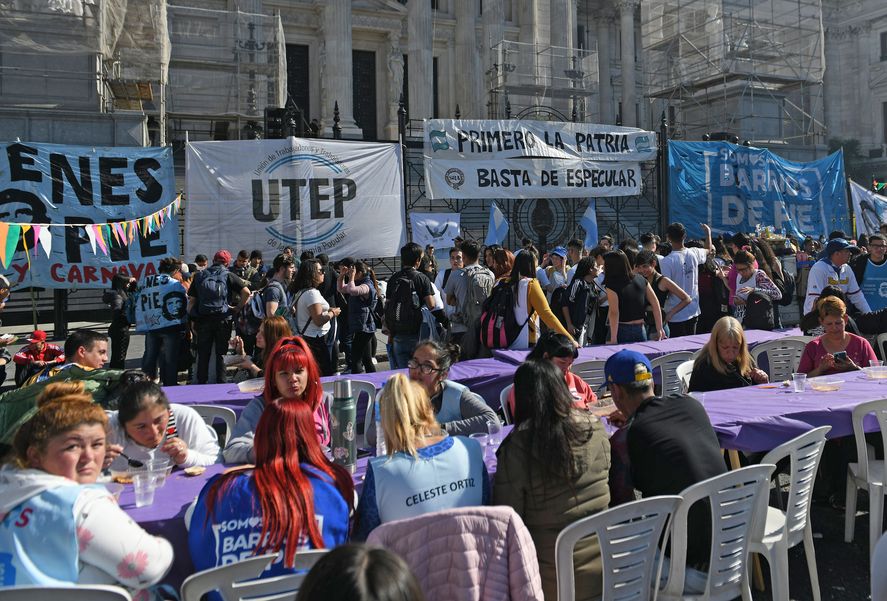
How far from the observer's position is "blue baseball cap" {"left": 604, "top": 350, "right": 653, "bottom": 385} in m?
3.54

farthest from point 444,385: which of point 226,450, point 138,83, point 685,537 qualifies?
point 138,83

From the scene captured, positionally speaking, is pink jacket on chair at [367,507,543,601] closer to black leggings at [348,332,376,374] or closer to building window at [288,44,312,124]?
black leggings at [348,332,376,374]

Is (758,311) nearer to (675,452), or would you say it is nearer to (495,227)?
(675,452)

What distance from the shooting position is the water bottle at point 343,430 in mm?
3562

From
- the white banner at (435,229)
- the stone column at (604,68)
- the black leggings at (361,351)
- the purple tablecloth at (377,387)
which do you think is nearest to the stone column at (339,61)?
the white banner at (435,229)

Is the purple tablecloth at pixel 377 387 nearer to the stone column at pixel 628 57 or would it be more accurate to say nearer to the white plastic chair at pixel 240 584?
the white plastic chair at pixel 240 584

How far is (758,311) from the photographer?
7965mm

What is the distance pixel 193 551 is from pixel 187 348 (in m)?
6.90

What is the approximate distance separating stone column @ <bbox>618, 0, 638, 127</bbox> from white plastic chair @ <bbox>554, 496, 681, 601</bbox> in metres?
30.6

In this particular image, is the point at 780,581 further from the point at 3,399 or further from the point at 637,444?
the point at 3,399

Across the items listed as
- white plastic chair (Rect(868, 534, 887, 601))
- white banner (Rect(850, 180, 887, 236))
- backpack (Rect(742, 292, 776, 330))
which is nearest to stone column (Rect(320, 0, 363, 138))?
white banner (Rect(850, 180, 887, 236))

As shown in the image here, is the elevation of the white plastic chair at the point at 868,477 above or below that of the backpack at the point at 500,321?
below

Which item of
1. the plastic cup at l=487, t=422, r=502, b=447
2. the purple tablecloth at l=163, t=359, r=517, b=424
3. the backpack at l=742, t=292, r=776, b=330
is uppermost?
the backpack at l=742, t=292, r=776, b=330

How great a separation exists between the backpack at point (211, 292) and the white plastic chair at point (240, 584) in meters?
6.37
